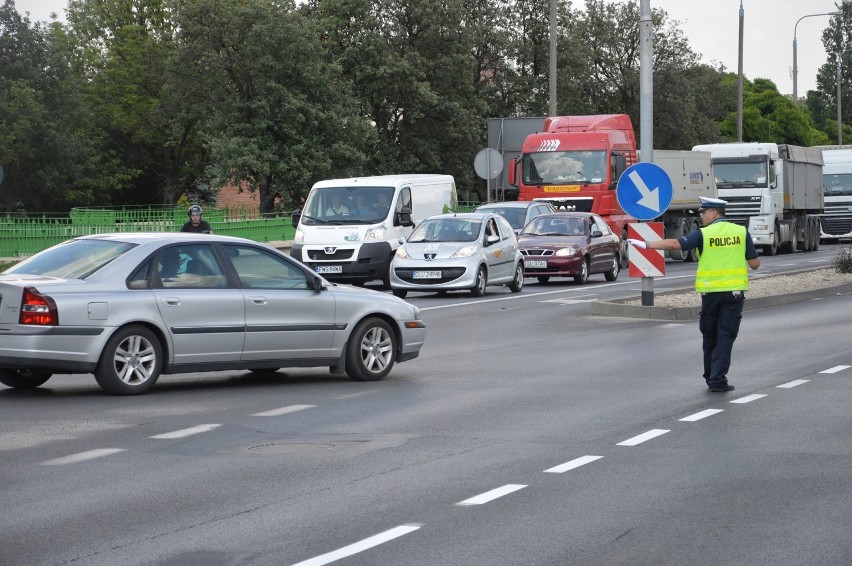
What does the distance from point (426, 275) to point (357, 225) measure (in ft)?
8.21

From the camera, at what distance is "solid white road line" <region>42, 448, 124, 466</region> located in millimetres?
8812

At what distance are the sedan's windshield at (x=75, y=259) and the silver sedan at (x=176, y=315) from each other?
13mm

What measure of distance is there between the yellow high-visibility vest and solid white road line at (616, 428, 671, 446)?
2765 mm

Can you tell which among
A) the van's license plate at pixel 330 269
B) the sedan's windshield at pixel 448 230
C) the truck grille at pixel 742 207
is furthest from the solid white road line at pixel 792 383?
the truck grille at pixel 742 207

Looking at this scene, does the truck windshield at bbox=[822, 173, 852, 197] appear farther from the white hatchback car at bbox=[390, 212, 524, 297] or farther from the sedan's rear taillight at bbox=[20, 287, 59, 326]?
the sedan's rear taillight at bbox=[20, 287, 59, 326]

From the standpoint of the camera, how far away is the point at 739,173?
4606 cm

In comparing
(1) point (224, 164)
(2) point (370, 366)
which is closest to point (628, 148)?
(1) point (224, 164)

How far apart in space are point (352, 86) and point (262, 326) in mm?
46004

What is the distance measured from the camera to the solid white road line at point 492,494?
750 cm

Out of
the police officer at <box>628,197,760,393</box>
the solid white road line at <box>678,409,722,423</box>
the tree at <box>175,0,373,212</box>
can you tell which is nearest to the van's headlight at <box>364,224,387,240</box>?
the police officer at <box>628,197,760,393</box>

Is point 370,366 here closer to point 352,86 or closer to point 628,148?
point 628,148

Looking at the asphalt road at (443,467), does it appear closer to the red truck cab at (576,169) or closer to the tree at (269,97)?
the red truck cab at (576,169)

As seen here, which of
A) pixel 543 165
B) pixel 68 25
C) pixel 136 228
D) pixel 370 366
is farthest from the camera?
pixel 68 25

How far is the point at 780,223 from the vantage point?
4678cm
